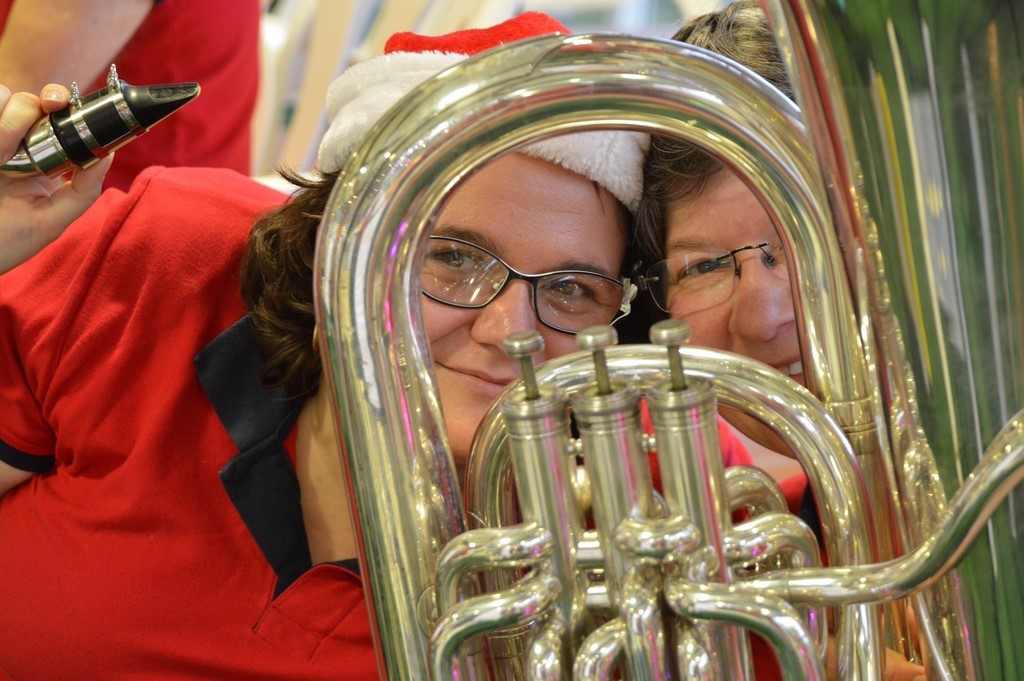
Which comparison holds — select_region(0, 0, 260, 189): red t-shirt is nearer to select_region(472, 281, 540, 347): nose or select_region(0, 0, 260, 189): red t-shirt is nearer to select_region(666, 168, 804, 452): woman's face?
select_region(472, 281, 540, 347): nose

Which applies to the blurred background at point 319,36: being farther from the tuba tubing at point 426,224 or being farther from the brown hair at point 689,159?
the tuba tubing at point 426,224

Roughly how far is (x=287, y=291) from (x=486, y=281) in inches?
8.2

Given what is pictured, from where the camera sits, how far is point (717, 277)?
916 mm

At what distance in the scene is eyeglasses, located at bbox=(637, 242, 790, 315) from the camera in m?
0.90

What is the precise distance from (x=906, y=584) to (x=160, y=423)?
26.3 inches

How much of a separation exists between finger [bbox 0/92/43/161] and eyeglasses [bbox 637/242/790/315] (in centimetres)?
50

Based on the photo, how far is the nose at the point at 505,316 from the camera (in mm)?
863

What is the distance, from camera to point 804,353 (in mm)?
594

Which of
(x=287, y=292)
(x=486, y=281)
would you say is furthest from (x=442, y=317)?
(x=287, y=292)

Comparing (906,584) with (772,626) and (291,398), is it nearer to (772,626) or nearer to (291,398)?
(772,626)

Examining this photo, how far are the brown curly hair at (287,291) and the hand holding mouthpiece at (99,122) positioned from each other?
0.80ft

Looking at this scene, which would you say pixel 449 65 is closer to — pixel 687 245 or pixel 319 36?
pixel 687 245

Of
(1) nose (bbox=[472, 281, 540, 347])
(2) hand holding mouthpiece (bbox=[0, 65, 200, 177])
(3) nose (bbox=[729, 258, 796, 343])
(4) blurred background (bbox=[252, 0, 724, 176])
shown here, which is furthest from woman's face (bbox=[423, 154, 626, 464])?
(4) blurred background (bbox=[252, 0, 724, 176])

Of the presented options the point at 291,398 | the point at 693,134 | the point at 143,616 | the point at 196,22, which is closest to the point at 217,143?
the point at 196,22
